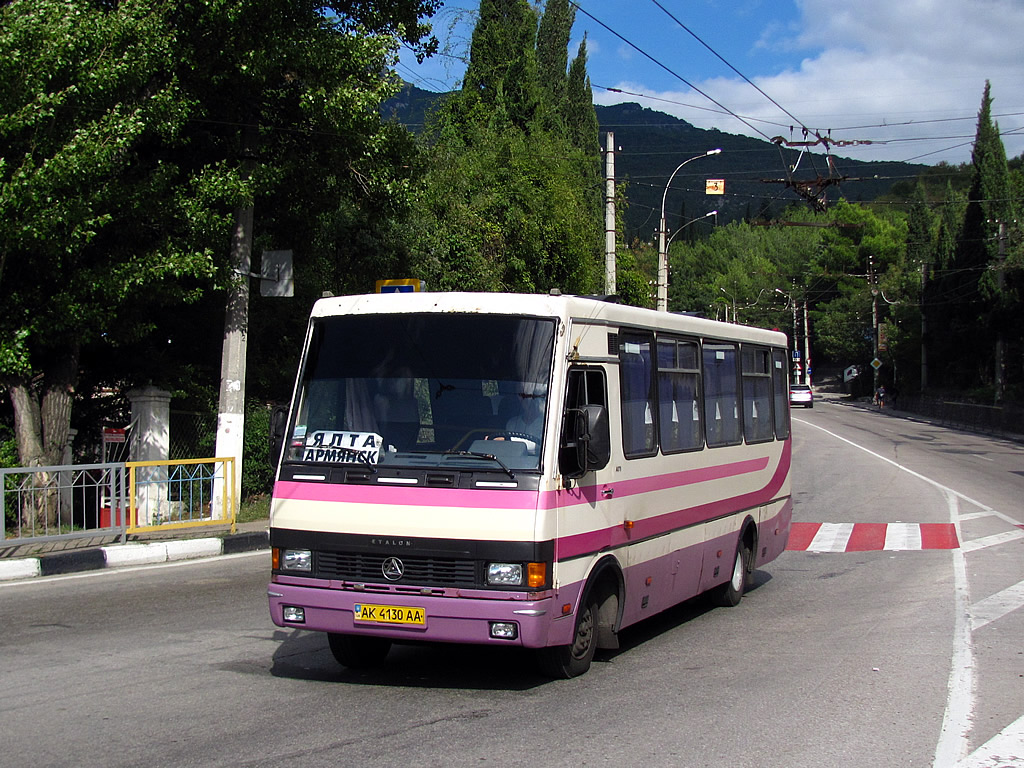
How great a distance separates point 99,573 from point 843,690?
874 centimetres

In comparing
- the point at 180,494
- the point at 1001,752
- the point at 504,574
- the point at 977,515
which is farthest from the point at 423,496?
the point at 977,515

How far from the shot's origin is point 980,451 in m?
38.1

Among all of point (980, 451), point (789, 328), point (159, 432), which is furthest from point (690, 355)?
point (789, 328)

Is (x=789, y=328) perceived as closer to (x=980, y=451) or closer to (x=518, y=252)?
(x=980, y=451)

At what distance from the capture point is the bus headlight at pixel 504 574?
22.1 feet

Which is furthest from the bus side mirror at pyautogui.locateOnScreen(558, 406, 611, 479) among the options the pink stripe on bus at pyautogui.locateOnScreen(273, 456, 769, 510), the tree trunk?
the tree trunk

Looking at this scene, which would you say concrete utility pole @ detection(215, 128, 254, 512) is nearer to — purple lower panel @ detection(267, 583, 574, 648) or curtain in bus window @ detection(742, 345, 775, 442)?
curtain in bus window @ detection(742, 345, 775, 442)

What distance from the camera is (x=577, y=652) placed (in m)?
7.48

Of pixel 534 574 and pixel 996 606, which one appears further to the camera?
pixel 996 606

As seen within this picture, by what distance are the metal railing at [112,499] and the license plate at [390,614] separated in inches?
280

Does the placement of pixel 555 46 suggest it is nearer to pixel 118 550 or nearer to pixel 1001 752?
pixel 118 550

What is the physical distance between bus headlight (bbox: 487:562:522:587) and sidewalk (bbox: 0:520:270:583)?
760 centimetres

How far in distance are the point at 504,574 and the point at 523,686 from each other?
3.35ft

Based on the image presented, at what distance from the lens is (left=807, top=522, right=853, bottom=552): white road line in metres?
15.3
